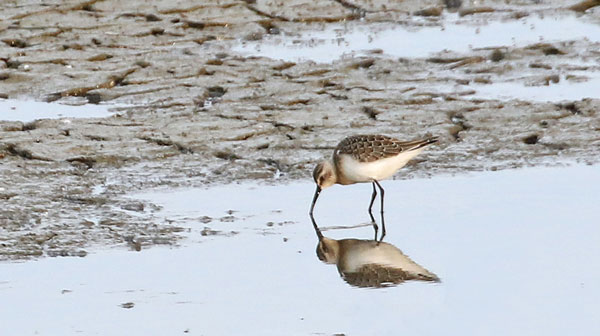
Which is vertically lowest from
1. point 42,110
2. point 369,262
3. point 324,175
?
point 369,262

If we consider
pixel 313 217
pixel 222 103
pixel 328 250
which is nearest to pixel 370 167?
pixel 313 217

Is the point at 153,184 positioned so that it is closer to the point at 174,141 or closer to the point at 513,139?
the point at 174,141

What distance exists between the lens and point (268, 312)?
6.12m

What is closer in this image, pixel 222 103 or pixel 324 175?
pixel 324 175

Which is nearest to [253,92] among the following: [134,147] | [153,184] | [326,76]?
[326,76]

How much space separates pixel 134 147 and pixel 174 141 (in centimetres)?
32

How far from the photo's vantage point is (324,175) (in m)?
7.99

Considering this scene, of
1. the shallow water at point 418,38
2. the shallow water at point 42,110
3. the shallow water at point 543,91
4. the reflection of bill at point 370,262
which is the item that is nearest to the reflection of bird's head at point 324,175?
the reflection of bill at point 370,262

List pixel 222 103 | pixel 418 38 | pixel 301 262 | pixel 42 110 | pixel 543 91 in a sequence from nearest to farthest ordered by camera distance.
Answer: pixel 301 262 < pixel 42 110 < pixel 222 103 < pixel 543 91 < pixel 418 38

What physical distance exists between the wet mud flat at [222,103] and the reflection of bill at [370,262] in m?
0.92

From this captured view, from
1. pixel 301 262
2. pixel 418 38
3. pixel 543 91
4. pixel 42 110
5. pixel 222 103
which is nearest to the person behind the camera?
pixel 301 262

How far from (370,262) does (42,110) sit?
4.14 m

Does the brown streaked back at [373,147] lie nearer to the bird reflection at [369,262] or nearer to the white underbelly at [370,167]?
the white underbelly at [370,167]

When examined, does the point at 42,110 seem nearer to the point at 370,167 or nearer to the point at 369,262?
the point at 370,167
